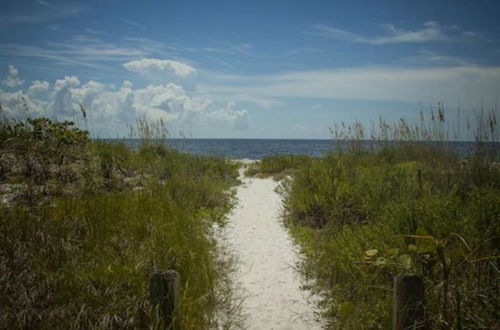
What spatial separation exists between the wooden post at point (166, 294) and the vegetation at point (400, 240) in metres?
1.37

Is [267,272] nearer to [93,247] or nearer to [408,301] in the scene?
[93,247]

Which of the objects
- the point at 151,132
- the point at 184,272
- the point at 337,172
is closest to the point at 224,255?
the point at 184,272

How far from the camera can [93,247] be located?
3.74 metres

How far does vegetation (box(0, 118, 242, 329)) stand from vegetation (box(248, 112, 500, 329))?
141 cm

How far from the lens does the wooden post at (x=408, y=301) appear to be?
2268 mm

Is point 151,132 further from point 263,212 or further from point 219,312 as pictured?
point 219,312

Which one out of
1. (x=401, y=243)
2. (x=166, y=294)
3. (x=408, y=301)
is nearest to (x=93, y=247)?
(x=166, y=294)

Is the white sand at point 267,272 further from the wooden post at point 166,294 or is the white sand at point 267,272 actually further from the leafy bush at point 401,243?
the wooden post at point 166,294

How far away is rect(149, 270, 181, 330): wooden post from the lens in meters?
2.52

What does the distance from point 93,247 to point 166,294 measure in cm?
165

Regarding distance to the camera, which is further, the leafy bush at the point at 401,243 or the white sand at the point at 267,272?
the white sand at the point at 267,272

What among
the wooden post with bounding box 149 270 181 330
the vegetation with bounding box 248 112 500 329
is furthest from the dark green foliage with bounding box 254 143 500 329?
the wooden post with bounding box 149 270 181 330

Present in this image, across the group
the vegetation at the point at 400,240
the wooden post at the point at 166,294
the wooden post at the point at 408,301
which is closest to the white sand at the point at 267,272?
the vegetation at the point at 400,240

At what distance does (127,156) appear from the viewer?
9086 mm
